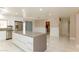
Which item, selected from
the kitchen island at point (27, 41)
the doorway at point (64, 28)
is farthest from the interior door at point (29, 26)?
the doorway at point (64, 28)

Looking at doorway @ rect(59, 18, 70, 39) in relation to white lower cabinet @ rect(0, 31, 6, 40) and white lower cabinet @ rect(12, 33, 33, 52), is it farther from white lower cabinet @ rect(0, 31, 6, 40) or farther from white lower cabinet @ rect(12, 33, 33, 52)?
white lower cabinet @ rect(0, 31, 6, 40)

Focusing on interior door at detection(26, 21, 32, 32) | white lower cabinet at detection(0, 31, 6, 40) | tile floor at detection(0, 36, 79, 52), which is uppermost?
interior door at detection(26, 21, 32, 32)

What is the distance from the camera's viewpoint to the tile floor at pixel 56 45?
5.39ft

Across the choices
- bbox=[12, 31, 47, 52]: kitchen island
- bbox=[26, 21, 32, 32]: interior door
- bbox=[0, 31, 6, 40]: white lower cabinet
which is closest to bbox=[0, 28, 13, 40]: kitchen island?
bbox=[0, 31, 6, 40]: white lower cabinet

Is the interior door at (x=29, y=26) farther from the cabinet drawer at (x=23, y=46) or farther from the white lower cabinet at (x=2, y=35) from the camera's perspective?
the white lower cabinet at (x=2, y=35)

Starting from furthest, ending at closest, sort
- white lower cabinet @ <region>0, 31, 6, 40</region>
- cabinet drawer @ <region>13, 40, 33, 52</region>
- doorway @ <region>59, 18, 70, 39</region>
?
doorway @ <region>59, 18, 70, 39</region>, white lower cabinet @ <region>0, 31, 6, 40</region>, cabinet drawer @ <region>13, 40, 33, 52</region>

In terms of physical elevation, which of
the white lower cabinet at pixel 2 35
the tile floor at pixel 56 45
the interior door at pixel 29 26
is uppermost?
the interior door at pixel 29 26

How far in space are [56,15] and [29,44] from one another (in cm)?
69

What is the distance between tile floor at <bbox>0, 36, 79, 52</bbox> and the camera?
164 centimetres
